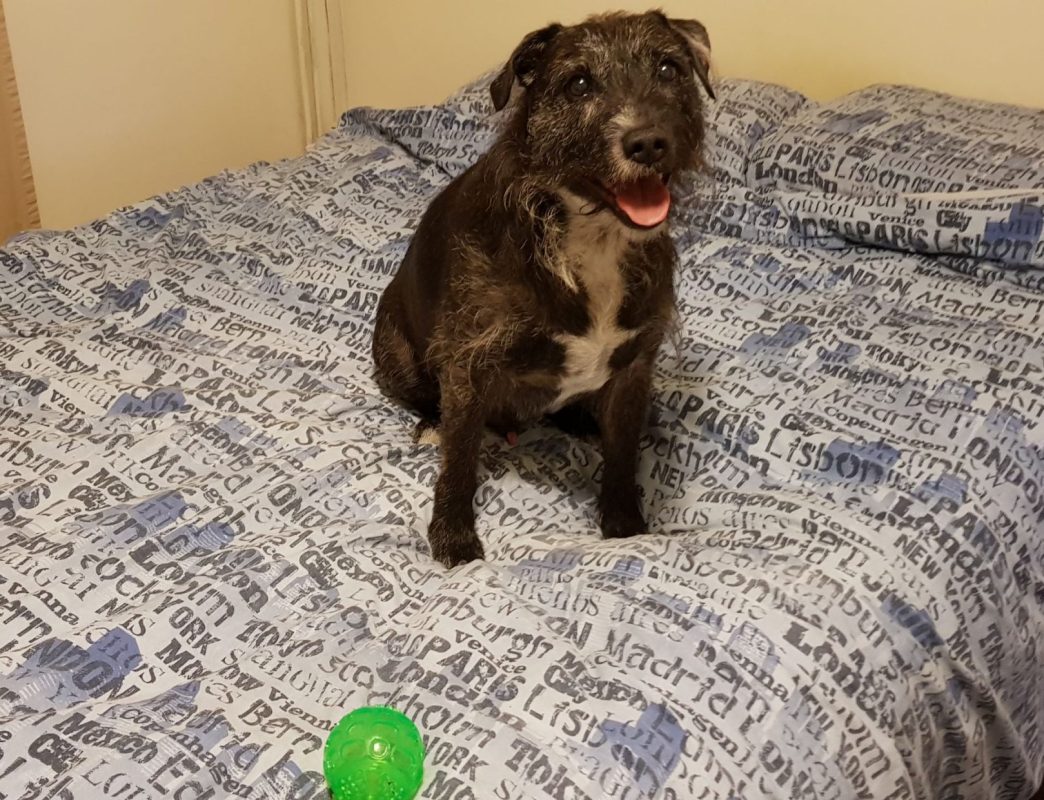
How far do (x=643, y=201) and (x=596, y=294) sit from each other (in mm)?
198

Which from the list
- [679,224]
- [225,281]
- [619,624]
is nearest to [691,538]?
[619,624]

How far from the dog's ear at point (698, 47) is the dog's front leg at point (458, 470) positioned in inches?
26.0

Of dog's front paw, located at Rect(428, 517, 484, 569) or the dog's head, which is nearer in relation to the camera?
the dog's head

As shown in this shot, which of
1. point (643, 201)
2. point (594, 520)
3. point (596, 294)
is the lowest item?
point (594, 520)

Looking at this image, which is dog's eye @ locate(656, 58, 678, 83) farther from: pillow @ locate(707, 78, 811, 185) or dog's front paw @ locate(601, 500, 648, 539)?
pillow @ locate(707, 78, 811, 185)

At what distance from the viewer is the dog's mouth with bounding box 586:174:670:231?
1.46 metres

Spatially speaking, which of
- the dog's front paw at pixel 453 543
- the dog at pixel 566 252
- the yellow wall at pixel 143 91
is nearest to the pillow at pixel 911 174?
the dog at pixel 566 252

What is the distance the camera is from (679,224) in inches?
68.7

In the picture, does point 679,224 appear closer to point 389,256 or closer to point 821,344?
point 821,344

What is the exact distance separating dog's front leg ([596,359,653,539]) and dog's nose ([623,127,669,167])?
1.59ft

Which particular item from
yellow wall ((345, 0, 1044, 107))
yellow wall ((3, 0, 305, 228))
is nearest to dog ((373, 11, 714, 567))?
yellow wall ((345, 0, 1044, 107))

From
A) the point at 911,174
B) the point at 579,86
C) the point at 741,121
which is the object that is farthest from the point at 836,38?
the point at 579,86

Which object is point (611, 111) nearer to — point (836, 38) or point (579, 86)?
point (579, 86)

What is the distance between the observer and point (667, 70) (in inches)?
60.1
